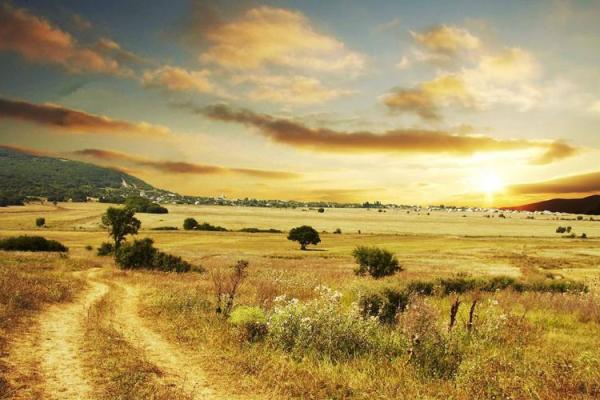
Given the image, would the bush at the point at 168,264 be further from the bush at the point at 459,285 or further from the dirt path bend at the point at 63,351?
the bush at the point at 459,285

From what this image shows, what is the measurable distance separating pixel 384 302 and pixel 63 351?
10.6 meters

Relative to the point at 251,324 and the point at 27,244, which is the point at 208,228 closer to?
the point at 27,244

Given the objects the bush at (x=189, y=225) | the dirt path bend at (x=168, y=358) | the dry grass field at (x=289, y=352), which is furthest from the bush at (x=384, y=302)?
the bush at (x=189, y=225)

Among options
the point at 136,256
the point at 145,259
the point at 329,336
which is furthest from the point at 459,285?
the point at 136,256

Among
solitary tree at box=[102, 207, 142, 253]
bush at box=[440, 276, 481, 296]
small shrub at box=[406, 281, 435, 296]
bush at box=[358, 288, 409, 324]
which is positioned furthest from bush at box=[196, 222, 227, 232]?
bush at box=[358, 288, 409, 324]

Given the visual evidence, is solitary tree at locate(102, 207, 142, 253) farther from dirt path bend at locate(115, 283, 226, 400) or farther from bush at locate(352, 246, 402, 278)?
dirt path bend at locate(115, 283, 226, 400)

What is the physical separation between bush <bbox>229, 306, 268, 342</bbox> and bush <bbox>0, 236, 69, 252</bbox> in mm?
60335

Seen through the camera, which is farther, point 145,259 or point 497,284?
point 145,259

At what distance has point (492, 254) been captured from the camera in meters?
78.2

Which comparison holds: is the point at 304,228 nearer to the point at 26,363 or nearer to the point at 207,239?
the point at 207,239

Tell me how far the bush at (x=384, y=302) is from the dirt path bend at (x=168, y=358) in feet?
23.1

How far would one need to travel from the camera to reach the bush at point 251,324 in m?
11.8

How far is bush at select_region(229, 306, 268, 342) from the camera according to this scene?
38.7 ft

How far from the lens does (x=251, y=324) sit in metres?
12.1
